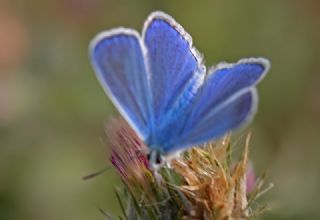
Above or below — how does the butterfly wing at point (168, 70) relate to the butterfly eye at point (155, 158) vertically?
above

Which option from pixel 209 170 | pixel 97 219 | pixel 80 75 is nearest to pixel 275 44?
pixel 80 75

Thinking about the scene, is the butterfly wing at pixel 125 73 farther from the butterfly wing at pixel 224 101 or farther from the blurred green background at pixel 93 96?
the blurred green background at pixel 93 96

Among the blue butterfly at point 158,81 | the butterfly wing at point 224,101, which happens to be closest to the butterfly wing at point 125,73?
the blue butterfly at point 158,81

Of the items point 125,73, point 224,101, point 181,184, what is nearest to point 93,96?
point 181,184

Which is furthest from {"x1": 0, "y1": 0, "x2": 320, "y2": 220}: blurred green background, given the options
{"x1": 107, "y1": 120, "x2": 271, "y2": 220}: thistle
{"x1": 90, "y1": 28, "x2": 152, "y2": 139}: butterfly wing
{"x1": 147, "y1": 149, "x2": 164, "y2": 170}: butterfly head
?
{"x1": 90, "y1": 28, "x2": 152, "y2": 139}: butterfly wing

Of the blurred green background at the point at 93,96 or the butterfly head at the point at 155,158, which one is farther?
the blurred green background at the point at 93,96

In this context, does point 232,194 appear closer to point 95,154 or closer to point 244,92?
point 244,92
